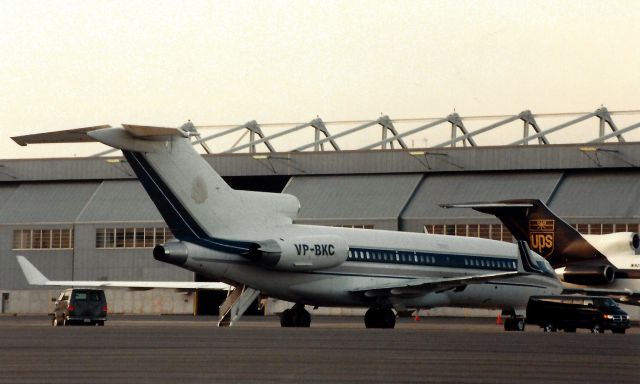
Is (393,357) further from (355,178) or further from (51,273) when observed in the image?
(51,273)

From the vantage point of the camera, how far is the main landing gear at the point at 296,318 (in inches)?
1874

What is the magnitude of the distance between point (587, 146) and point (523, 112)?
7.04 m

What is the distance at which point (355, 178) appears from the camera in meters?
79.5

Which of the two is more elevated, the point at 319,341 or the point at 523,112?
the point at 523,112

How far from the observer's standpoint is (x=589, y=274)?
5256 centimetres

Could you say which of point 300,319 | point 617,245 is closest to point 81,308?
point 300,319

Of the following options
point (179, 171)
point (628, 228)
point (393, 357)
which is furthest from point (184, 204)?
point (628, 228)

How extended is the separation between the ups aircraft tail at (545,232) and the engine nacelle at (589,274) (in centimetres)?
33

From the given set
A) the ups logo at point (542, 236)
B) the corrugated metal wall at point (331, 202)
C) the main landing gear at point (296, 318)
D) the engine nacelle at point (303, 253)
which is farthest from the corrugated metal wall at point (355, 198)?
the engine nacelle at point (303, 253)

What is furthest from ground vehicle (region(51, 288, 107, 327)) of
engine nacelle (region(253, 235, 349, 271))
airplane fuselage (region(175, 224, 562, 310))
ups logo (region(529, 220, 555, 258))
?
ups logo (region(529, 220, 555, 258))

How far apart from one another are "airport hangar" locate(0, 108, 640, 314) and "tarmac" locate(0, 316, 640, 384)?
38270 millimetres

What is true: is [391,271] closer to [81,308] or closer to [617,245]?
[617,245]

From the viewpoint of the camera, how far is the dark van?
47.1m

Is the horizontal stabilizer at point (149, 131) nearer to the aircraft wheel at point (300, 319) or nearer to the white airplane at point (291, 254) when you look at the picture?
the white airplane at point (291, 254)
